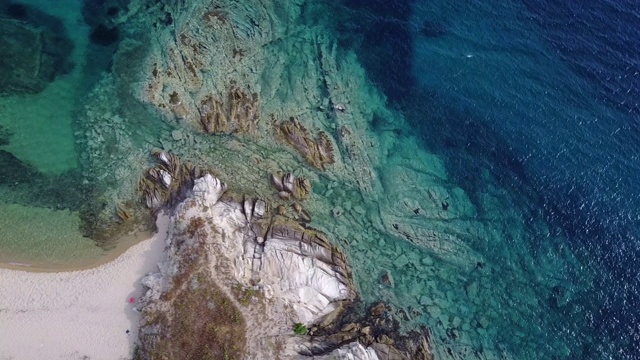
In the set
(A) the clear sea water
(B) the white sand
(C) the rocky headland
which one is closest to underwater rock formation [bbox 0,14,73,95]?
(A) the clear sea water

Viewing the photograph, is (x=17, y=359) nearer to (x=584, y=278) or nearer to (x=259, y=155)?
(x=259, y=155)

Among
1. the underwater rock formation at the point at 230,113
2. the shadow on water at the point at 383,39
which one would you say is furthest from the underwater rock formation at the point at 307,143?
the shadow on water at the point at 383,39

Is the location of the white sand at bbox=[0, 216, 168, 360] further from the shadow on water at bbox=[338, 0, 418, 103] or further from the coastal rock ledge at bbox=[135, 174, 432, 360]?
the shadow on water at bbox=[338, 0, 418, 103]

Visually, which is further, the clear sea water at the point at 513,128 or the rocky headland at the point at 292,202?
the clear sea water at the point at 513,128

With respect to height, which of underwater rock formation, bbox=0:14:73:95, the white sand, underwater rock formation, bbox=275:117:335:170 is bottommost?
the white sand

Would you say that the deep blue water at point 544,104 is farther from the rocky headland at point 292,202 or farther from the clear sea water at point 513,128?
the rocky headland at point 292,202

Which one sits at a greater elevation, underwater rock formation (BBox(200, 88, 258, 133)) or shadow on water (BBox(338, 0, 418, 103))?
shadow on water (BBox(338, 0, 418, 103))

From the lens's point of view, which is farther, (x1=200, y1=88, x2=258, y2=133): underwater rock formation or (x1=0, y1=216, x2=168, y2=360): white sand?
(x1=200, y1=88, x2=258, y2=133): underwater rock formation

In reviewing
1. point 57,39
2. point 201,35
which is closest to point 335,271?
point 201,35
